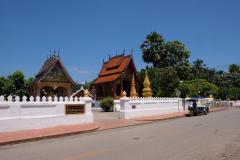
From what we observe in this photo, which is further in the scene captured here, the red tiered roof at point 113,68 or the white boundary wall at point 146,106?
the red tiered roof at point 113,68

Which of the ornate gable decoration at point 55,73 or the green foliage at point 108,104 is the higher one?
the ornate gable decoration at point 55,73

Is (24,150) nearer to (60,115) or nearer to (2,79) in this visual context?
(60,115)

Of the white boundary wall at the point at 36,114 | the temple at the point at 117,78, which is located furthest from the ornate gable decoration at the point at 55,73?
the white boundary wall at the point at 36,114

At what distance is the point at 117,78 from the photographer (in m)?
43.9

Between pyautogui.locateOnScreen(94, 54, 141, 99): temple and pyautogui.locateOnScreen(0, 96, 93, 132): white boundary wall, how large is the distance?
23538mm

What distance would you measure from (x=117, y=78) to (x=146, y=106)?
15.2 meters

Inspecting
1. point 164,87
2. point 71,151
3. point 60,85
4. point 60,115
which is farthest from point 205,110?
point 71,151

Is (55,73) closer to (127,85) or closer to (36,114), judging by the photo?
(127,85)

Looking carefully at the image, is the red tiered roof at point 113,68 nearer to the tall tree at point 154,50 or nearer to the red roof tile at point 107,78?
the red roof tile at point 107,78

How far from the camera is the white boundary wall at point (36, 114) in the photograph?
15.6 meters

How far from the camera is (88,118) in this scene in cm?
2069

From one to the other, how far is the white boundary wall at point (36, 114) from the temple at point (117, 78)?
77.2 feet

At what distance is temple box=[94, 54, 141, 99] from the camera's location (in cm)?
4428

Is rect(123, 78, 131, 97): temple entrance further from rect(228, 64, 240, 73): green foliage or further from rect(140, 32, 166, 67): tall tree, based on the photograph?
rect(228, 64, 240, 73): green foliage
